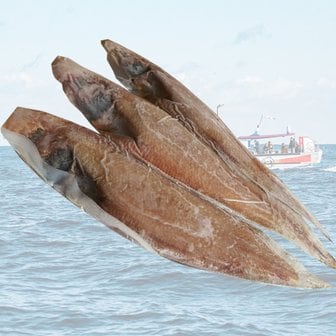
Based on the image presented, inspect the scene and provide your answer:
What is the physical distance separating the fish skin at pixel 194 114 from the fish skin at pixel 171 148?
23 millimetres

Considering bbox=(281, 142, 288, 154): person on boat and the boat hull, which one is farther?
bbox=(281, 142, 288, 154): person on boat

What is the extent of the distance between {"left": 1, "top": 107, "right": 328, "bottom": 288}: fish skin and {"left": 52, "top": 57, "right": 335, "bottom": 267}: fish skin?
11 millimetres

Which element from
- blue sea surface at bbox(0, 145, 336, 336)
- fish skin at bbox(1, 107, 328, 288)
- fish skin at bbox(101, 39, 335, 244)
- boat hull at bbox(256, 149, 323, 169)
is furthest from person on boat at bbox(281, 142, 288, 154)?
fish skin at bbox(1, 107, 328, 288)

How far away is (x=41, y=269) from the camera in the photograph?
715 inches

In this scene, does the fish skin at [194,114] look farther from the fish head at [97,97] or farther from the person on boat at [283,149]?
the person on boat at [283,149]

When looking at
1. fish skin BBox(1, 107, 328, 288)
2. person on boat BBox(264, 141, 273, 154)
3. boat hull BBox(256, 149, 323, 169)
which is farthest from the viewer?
boat hull BBox(256, 149, 323, 169)

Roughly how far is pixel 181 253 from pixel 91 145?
109mm

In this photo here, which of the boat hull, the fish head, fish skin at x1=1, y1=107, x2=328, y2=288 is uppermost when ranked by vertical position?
the boat hull

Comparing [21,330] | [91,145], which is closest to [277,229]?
[91,145]

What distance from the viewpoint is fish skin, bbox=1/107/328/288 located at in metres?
0.69

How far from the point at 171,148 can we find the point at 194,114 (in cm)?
9

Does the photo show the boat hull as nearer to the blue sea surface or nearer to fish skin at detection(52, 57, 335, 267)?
the blue sea surface

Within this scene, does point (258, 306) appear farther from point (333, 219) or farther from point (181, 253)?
point (181, 253)

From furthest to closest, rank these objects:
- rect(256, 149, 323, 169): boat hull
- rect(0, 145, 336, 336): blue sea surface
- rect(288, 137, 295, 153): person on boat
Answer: rect(288, 137, 295, 153): person on boat < rect(256, 149, 323, 169): boat hull < rect(0, 145, 336, 336): blue sea surface
